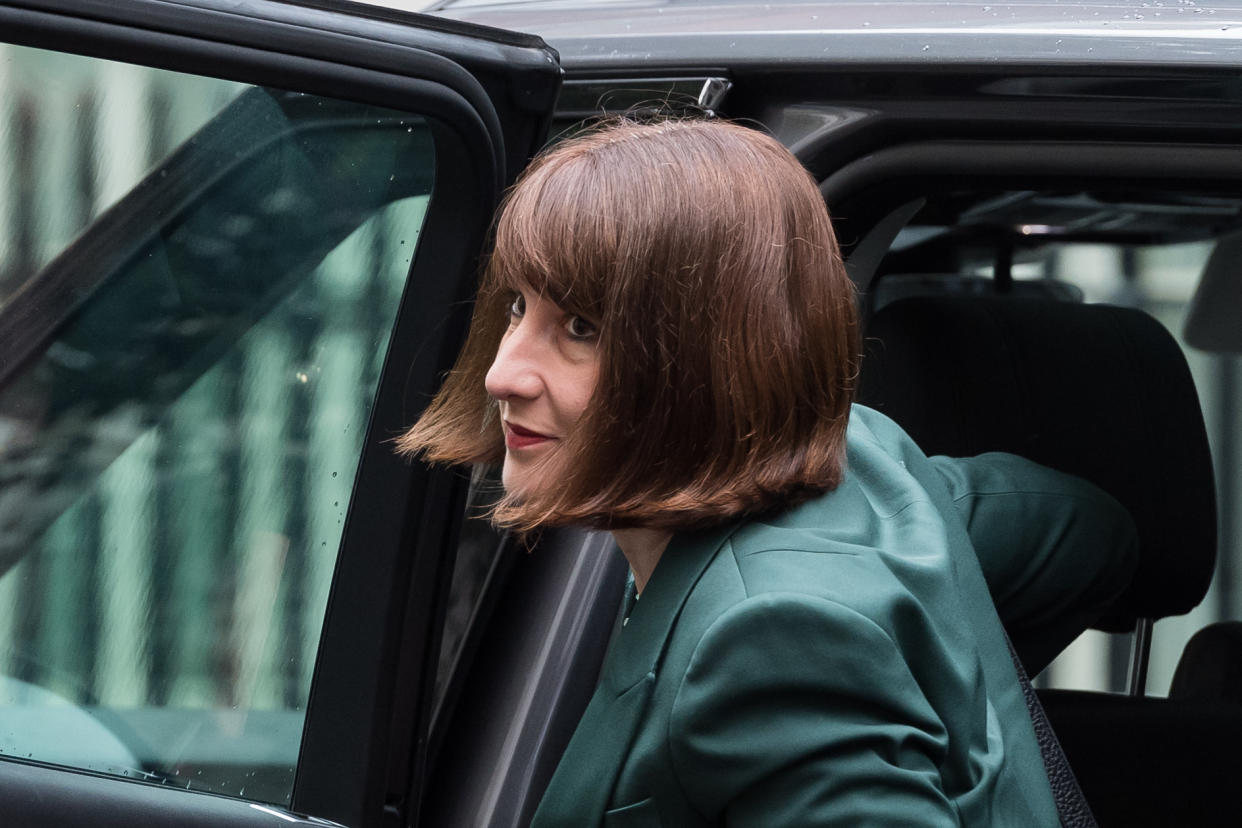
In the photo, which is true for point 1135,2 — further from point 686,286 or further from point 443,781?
point 443,781

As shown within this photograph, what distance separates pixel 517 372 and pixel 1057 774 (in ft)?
2.15

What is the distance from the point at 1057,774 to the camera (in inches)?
52.6

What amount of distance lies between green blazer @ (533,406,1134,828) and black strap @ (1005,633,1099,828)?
0.14 meters

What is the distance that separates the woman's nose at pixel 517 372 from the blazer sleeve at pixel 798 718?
9.1 inches

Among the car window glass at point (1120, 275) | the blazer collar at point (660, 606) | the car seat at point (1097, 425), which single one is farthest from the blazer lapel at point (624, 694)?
the car window glass at point (1120, 275)

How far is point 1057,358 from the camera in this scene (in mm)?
2162

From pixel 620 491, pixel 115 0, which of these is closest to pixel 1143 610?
pixel 620 491

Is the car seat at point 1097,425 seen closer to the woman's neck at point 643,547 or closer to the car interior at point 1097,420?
the car interior at point 1097,420

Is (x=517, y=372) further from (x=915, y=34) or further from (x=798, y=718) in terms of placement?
(x=915, y=34)

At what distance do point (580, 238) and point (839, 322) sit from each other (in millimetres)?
217

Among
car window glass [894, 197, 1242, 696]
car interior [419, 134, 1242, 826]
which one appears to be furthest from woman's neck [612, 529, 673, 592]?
car window glass [894, 197, 1242, 696]

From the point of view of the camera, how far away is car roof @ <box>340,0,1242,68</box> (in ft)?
4.59

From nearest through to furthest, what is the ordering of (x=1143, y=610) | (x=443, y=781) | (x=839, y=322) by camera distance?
(x=839, y=322) < (x=443, y=781) < (x=1143, y=610)

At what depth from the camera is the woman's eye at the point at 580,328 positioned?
108 centimetres
